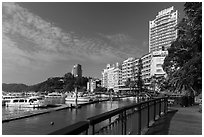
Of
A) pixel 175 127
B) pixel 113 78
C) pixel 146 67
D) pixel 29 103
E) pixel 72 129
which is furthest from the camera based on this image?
pixel 113 78

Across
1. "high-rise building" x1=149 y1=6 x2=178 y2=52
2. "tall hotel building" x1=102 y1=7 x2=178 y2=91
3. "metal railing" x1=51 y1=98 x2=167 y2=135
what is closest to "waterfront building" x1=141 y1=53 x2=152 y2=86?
"tall hotel building" x1=102 y1=7 x2=178 y2=91

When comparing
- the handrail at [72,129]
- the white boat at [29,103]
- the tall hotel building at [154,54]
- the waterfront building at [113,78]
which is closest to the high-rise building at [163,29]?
the tall hotel building at [154,54]

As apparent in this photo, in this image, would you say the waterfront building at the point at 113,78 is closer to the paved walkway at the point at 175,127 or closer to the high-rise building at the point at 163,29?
the high-rise building at the point at 163,29

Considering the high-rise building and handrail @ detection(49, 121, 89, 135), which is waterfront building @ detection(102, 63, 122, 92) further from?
handrail @ detection(49, 121, 89, 135)

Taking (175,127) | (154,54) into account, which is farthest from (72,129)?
(154,54)

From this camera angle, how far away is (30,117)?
29.0m

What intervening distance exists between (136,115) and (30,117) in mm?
24219

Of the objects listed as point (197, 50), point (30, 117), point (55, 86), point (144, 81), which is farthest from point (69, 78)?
point (197, 50)

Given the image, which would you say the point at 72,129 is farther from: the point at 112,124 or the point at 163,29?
the point at 163,29

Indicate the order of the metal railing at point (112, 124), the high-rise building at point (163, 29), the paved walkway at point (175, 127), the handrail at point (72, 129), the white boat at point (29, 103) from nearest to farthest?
the handrail at point (72, 129) → the metal railing at point (112, 124) → the paved walkway at point (175, 127) → the white boat at point (29, 103) → the high-rise building at point (163, 29)

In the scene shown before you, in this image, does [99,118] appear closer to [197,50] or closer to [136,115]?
[136,115]

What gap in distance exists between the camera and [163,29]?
15525cm

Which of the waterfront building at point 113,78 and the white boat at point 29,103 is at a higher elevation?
the waterfront building at point 113,78

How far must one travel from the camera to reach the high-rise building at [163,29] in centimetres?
15025
